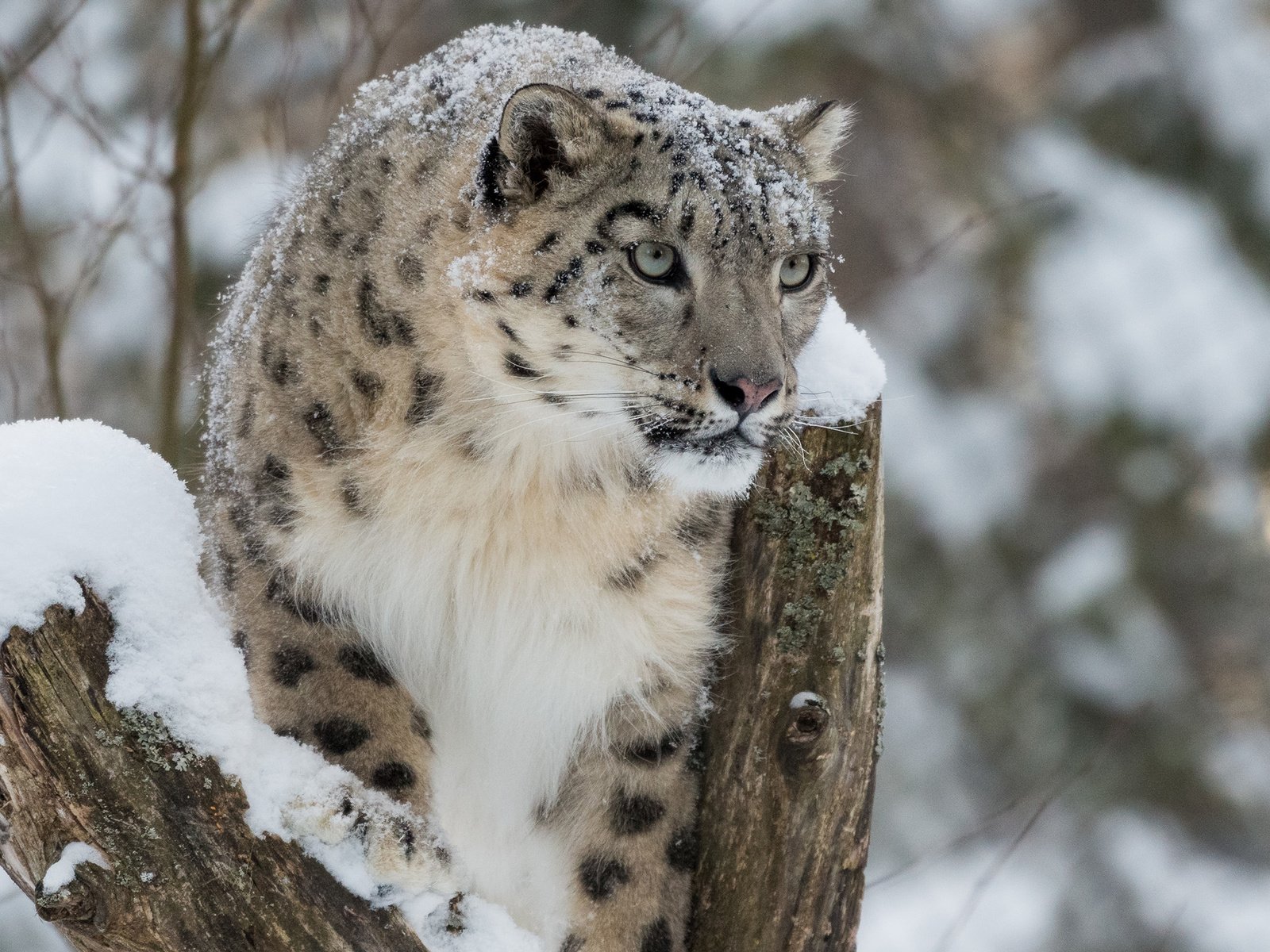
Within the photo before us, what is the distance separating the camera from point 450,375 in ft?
9.55

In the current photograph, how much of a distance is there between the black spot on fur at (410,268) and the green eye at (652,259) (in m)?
0.44

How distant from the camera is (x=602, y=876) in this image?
323cm

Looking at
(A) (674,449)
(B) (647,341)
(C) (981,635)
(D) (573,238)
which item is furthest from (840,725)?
(C) (981,635)

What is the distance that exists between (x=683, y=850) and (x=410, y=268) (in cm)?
139

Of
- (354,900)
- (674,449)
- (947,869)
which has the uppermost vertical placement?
(947,869)

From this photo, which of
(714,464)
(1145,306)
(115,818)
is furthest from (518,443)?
(1145,306)

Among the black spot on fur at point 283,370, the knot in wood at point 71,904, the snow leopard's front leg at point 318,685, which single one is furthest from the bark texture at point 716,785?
the black spot on fur at point 283,370

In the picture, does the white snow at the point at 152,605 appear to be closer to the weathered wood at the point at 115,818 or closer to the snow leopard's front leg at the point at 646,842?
the weathered wood at the point at 115,818

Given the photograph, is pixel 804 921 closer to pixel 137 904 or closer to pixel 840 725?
pixel 840 725

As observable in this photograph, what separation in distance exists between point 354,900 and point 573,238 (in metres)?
1.30

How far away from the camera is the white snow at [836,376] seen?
290 cm

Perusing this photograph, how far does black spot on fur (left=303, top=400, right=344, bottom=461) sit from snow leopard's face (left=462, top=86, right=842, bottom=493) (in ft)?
1.29

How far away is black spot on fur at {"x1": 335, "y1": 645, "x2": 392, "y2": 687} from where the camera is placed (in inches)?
123

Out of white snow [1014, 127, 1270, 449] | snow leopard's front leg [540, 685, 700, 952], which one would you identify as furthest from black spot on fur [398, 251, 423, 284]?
white snow [1014, 127, 1270, 449]
